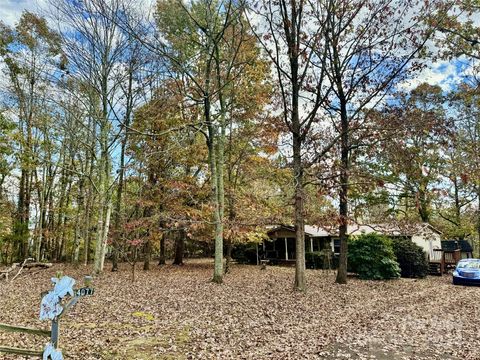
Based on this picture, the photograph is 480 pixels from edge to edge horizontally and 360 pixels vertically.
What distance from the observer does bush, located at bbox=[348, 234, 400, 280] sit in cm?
1522

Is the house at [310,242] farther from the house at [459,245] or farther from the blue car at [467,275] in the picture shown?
the blue car at [467,275]

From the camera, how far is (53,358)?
3840 mm

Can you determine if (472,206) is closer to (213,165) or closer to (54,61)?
(213,165)

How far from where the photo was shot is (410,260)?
16578mm

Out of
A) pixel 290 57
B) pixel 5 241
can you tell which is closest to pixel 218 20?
pixel 290 57

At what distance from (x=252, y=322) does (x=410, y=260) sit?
41.0 ft

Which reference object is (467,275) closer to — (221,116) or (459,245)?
(459,245)

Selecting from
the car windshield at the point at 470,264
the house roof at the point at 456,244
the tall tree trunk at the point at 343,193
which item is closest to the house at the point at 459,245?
the house roof at the point at 456,244

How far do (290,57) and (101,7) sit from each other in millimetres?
7533

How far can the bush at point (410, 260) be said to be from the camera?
653 inches

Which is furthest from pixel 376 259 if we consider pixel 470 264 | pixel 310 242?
pixel 310 242

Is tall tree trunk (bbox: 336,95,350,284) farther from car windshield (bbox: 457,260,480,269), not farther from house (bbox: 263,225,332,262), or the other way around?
house (bbox: 263,225,332,262)

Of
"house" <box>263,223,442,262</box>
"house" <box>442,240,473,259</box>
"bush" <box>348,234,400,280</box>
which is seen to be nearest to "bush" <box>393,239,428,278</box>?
"bush" <box>348,234,400,280</box>

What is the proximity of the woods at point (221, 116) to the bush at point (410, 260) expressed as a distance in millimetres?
2609
